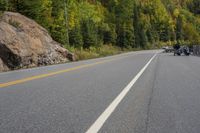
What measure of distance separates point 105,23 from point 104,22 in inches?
259

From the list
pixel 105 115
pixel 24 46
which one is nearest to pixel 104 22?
pixel 24 46

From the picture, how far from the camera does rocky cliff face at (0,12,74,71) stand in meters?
25.8

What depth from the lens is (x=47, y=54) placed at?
31031 mm

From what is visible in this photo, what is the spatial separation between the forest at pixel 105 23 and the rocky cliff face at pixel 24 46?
6.63m

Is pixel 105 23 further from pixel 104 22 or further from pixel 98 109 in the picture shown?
pixel 98 109

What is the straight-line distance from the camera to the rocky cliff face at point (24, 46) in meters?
25.8

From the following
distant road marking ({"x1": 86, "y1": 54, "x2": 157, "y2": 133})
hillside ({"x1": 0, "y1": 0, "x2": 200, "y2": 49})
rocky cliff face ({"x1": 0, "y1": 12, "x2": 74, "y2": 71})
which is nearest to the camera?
distant road marking ({"x1": 86, "y1": 54, "x2": 157, "y2": 133})

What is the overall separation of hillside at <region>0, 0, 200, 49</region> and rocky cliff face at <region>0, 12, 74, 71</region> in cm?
667

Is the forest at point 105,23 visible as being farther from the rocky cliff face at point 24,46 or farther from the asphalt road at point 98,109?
the asphalt road at point 98,109

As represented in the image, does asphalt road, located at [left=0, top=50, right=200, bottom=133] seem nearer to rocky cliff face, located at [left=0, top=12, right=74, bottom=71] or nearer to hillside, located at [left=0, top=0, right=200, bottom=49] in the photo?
rocky cliff face, located at [left=0, top=12, right=74, bottom=71]

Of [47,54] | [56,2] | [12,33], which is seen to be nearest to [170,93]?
[12,33]

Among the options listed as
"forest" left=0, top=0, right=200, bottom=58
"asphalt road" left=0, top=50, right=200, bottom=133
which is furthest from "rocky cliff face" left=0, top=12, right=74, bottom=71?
"asphalt road" left=0, top=50, right=200, bottom=133

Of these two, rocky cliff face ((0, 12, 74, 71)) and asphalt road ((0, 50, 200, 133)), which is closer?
asphalt road ((0, 50, 200, 133))

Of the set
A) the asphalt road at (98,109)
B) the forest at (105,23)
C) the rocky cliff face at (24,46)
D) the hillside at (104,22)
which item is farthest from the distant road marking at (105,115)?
the hillside at (104,22)
